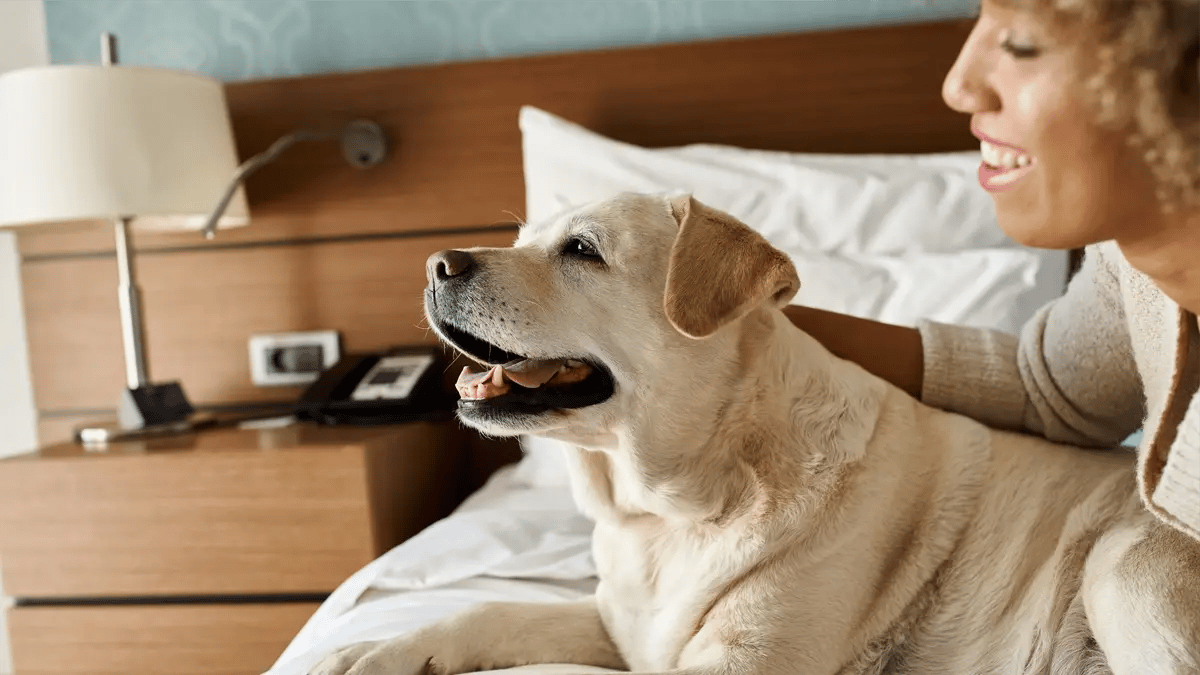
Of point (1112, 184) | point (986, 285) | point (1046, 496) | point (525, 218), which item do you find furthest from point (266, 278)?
point (1112, 184)

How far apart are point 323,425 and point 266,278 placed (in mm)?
562

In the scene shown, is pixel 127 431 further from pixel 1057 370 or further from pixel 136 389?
pixel 1057 370

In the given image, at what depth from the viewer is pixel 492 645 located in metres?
1.15

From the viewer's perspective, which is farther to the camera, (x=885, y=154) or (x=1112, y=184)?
(x=885, y=154)

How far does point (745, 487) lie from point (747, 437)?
0.06 meters

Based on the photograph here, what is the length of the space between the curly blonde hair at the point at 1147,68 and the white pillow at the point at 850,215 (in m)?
1.01

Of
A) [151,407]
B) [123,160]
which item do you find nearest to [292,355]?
[151,407]

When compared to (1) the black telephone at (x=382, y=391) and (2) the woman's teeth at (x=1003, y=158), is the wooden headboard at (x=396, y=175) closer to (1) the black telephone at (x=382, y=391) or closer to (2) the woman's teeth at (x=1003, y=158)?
(1) the black telephone at (x=382, y=391)

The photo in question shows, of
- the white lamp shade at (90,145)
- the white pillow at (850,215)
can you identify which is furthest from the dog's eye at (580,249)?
the white lamp shade at (90,145)

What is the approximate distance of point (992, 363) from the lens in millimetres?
1300

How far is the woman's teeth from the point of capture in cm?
80

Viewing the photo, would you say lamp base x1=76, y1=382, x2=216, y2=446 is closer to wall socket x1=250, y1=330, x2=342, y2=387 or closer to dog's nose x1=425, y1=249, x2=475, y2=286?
wall socket x1=250, y1=330, x2=342, y2=387

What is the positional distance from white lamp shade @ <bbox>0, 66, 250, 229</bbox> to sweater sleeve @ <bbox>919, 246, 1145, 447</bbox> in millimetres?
1663

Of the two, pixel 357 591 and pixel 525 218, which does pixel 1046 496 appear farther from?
pixel 525 218
